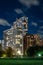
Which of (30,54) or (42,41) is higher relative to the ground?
(42,41)

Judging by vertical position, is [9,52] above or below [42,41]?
below

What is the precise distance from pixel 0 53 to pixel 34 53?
19038mm

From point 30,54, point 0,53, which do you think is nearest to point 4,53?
point 0,53

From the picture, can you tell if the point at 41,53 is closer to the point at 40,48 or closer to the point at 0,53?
the point at 40,48

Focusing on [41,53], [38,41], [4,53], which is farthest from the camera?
[38,41]

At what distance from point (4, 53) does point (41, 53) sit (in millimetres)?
21017

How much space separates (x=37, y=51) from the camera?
122m

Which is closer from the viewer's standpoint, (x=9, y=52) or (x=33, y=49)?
(x=33, y=49)

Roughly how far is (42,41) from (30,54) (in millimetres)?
79313

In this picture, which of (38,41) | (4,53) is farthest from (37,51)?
(38,41)

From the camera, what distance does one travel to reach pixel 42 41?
199250 millimetres

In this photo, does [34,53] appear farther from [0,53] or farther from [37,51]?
[0,53]

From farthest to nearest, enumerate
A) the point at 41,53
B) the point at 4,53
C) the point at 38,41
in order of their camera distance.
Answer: the point at 38,41 → the point at 4,53 → the point at 41,53

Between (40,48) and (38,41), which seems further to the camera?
(38,41)
